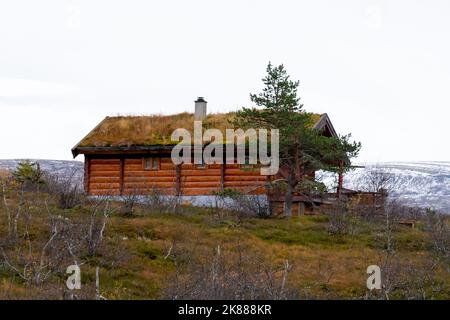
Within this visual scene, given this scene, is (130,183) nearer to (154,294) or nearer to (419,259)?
(419,259)

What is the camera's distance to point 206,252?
1755 centimetres

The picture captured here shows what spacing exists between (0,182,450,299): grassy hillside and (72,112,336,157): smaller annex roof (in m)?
6.34

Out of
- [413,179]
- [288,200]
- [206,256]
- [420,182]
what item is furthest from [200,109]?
[413,179]

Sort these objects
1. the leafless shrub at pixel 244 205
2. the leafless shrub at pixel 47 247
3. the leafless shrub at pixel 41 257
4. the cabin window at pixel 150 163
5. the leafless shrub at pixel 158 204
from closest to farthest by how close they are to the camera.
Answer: the leafless shrub at pixel 41 257, the leafless shrub at pixel 47 247, the leafless shrub at pixel 158 204, the leafless shrub at pixel 244 205, the cabin window at pixel 150 163

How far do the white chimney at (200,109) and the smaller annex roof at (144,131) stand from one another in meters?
0.22

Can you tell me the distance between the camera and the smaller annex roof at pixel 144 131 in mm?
30641

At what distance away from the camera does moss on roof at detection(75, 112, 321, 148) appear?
101 ft

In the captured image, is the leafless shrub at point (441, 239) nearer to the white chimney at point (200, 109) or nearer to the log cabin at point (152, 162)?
the log cabin at point (152, 162)

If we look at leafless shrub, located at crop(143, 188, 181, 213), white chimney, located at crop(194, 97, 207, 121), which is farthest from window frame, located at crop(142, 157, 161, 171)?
leafless shrub, located at crop(143, 188, 181, 213)

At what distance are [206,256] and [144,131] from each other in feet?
51.8

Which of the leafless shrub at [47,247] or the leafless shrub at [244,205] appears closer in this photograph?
the leafless shrub at [47,247]

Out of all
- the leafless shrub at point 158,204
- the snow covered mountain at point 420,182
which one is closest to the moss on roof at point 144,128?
the leafless shrub at point 158,204

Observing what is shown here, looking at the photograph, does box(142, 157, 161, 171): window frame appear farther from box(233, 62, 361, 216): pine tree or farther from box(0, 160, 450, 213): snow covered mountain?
box(0, 160, 450, 213): snow covered mountain

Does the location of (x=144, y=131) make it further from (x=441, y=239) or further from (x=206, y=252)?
(x=441, y=239)
